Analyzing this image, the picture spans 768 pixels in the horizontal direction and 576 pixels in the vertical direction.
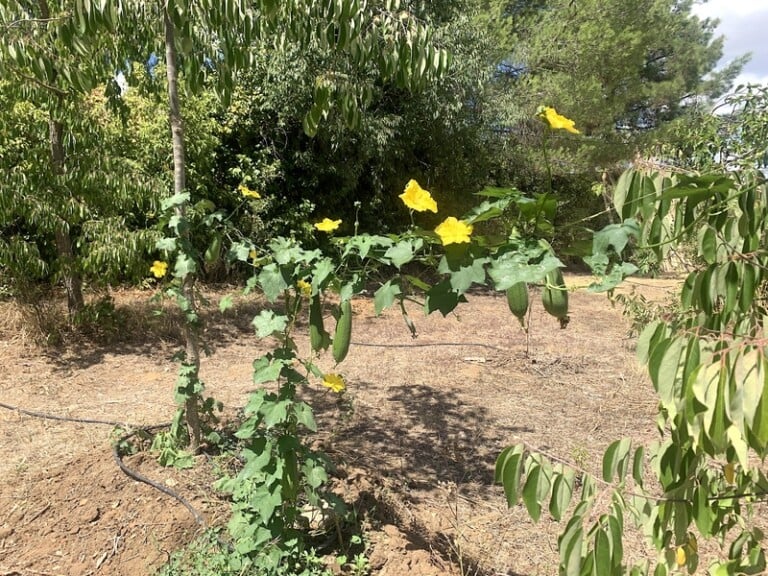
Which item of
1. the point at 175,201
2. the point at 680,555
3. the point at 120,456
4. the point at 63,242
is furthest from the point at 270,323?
the point at 63,242

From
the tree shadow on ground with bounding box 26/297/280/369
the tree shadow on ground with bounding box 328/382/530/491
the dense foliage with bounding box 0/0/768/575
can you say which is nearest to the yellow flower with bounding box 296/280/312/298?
the dense foliage with bounding box 0/0/768/575

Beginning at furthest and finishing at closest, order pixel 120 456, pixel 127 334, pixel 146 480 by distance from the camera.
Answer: pixel 127 334
pixel 120 456
pixel 146 480

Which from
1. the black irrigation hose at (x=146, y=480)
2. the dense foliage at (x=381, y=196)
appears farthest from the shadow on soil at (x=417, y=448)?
the black irrigation hose at (x=146, y=480)

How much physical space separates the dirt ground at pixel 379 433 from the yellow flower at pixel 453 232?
1226 mm

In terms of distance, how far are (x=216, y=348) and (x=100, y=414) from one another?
1531mm

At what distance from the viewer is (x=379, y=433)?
9.95 feet

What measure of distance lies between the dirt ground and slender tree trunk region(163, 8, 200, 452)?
23 cm

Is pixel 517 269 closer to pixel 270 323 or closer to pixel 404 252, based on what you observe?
pixel 404 252

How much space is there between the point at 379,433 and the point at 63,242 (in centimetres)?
291

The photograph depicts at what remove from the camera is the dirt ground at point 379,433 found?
6.17 ft

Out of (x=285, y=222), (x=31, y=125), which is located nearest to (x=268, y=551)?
(x=31, y=125)

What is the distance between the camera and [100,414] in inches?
122

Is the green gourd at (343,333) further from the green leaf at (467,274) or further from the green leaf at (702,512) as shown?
the green leaf at (702,512)

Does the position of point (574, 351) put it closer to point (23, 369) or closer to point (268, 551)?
point (268, 551)
